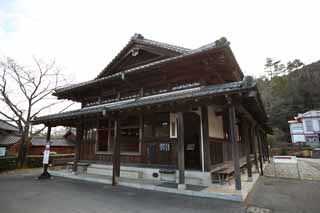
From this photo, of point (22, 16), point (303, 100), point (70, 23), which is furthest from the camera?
point (303, 100)

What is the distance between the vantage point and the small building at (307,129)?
2617 cm

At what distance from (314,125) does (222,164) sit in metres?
29.4

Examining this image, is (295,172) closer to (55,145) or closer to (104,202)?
(104,202)

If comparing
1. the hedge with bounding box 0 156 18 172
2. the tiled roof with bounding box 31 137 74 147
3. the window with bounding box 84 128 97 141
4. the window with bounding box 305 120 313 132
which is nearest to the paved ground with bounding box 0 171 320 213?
the window with bounding box 84 128 97 141

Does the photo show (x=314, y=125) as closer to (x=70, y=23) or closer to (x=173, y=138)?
(x=173, y=138)

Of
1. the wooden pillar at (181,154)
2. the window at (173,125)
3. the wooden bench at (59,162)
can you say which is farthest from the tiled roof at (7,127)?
the wooden pillar at (181,154)

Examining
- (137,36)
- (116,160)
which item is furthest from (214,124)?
(137,36)

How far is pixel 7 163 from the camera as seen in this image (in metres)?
11.4

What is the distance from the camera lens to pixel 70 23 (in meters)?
8.87

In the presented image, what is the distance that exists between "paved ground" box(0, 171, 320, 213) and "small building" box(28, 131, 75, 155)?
17094 millimetres

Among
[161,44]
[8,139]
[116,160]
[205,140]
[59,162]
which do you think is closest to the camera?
[205,140]

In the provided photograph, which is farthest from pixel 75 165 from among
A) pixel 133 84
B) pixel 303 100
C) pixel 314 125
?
pixel 303 100

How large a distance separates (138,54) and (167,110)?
4.16 metres

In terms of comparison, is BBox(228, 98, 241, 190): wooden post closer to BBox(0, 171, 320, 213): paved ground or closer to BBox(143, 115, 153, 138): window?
BBox(0, 171, 320, 213): paved ground
